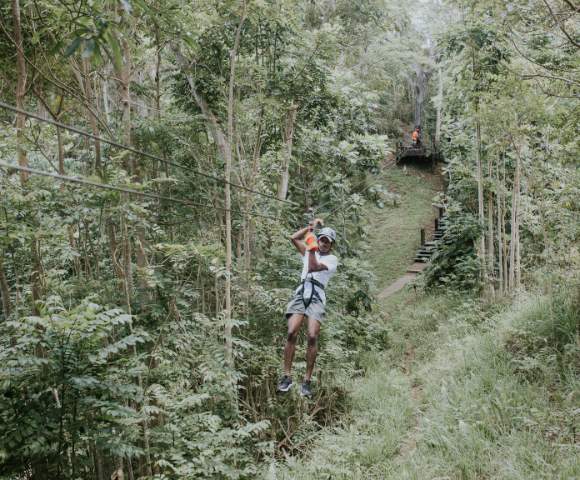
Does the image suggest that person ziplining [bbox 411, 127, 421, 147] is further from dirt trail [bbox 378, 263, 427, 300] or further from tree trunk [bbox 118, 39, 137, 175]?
tree trunk [bbox 118, 39, 137, 175]

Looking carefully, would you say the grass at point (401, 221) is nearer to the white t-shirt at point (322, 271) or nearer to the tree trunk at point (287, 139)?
the tree trunk at point (287, 139)

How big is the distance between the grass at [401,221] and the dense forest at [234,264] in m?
5.83

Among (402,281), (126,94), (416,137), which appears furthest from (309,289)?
(416,137)

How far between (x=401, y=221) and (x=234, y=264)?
1386cm

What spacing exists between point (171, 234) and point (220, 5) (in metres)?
2.82

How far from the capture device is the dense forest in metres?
3.48

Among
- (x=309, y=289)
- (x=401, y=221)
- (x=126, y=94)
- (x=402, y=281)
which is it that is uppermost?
(x=126, y=94)

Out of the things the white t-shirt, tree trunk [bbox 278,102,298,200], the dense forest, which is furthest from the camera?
tree trunk [bbox 278,102,298,200]

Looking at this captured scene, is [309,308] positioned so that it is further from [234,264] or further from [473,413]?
[473,413]

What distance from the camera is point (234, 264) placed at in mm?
6027

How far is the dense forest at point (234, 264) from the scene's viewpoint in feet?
11.4

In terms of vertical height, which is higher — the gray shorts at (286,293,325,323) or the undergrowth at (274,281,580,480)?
the gray shorts at (286,293,325,323)

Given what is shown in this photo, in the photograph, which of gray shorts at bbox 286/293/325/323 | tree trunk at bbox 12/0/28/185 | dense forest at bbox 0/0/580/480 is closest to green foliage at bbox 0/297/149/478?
dense forest at bbox 0/0/580/480

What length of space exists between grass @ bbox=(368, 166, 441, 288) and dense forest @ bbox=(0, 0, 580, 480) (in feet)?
19.1
